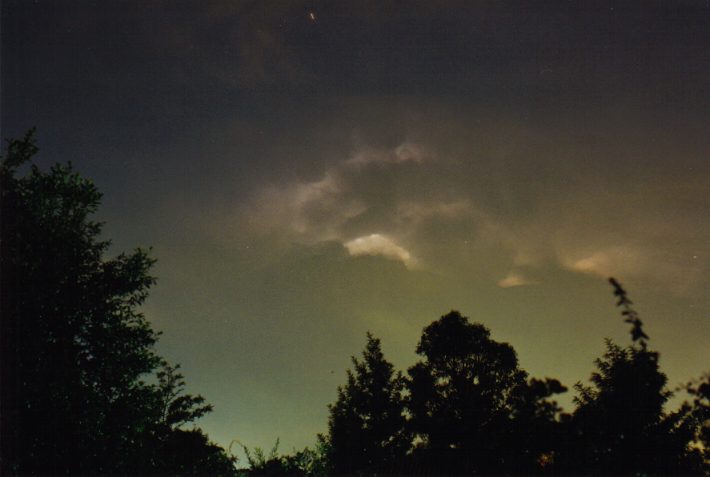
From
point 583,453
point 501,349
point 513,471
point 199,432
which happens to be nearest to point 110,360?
point 583,453

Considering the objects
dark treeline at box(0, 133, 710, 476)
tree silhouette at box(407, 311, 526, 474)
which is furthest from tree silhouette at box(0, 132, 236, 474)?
tree silhouette at box(407, 311, 526, 474)

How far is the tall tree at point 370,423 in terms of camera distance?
28.6m

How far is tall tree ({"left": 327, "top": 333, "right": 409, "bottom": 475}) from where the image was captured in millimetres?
28562

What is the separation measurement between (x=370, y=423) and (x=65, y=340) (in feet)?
73.4

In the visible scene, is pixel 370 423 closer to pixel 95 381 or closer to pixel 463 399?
pixel 463 399

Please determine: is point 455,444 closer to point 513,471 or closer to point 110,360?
point 513,471

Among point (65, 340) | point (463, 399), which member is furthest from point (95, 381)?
point (463, 399)

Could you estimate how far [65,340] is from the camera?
14.2 metres

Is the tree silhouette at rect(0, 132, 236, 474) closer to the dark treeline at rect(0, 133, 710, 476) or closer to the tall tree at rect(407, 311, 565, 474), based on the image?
the dark treeline at rect(0, 133, 710, 476)

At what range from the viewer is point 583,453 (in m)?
4.34

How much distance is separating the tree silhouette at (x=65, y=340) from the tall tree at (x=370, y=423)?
16538mm

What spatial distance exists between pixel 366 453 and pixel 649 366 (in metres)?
29.2

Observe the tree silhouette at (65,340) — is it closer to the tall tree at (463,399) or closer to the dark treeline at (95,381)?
the dark treeline at (95,381)

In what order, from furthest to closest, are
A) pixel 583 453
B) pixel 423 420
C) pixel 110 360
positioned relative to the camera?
pixel 423 420
pixel 110 360
pixel 583 453
